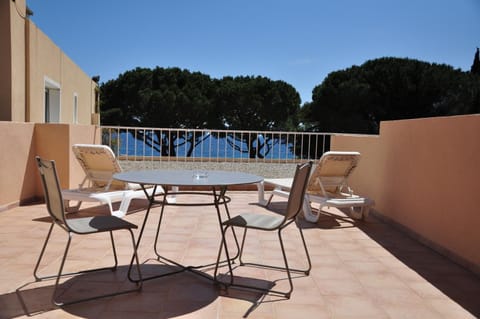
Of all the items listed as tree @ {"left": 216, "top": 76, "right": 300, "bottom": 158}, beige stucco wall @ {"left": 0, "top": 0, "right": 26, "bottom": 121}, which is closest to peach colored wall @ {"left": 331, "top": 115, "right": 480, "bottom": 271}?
beige stucco wall @ {"left": 0, "top": 0, "right": 26, "bottom": 121}

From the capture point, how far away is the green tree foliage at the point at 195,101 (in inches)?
661

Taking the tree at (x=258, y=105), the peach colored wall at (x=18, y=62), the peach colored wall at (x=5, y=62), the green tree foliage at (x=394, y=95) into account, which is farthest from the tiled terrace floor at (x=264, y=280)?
the tree at (x=258, y=105)

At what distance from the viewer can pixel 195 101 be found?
17.3m

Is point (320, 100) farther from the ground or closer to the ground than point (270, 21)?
closer to the ground

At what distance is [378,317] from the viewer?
245 centimetres

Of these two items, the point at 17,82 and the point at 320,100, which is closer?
the point at 17,82

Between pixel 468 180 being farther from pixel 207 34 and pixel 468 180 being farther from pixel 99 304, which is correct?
pixel 207 34

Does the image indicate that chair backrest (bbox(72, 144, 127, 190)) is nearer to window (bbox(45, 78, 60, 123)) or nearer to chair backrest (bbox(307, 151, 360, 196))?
chair backrest (bbox(307, 151, 360, 196))

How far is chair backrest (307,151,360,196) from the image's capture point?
199 inches

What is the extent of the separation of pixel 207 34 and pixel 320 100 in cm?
542

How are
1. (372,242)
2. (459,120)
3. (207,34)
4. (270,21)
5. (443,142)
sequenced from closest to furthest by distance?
(459,120) < (443,142) < (372,242) < (270,21) < (207,34)

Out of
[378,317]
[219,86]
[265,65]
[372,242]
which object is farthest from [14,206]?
[265,65]

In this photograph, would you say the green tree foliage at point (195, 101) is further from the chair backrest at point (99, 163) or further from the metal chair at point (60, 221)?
the metal chair at point (60, 221)

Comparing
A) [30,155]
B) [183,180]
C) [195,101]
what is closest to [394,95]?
[195,101]
